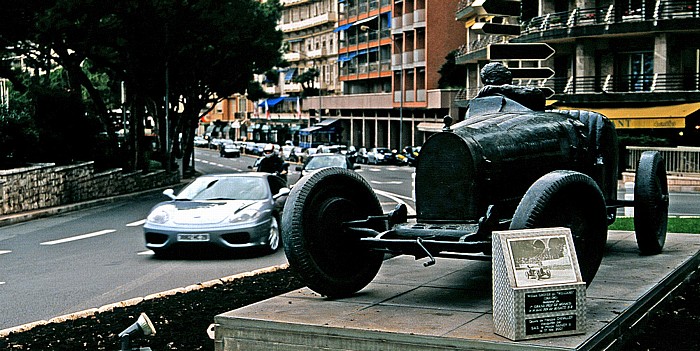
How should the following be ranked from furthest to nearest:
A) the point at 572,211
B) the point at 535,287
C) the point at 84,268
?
the point at 84,268 → the point at 572,211 → the point at 535,287

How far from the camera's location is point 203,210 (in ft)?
49.0

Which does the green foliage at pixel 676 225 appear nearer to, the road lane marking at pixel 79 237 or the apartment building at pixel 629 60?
the road lane marking at pixel 79 237

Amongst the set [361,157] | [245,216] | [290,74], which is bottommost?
[361,157]

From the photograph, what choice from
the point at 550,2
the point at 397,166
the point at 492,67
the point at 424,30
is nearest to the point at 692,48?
the point at 550,2

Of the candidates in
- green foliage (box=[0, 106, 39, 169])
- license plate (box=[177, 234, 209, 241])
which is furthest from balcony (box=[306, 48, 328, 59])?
license plate (box=[177, 234, 209, 241])

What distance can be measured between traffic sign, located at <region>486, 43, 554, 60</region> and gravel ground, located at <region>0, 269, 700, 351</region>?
352 centimetres

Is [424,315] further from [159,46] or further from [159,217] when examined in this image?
[159,46]

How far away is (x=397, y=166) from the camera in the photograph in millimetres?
66188

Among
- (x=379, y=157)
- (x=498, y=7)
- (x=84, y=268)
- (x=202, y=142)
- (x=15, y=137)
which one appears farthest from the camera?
(x=202, y=142)

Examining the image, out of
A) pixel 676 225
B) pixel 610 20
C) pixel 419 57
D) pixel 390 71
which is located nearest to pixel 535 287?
pixel 676 225

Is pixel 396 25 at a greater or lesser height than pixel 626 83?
greater

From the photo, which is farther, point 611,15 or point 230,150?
point 230,150

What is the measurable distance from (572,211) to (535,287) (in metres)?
1.63

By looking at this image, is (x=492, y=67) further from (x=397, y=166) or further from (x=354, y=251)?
(x=397, y=166)
